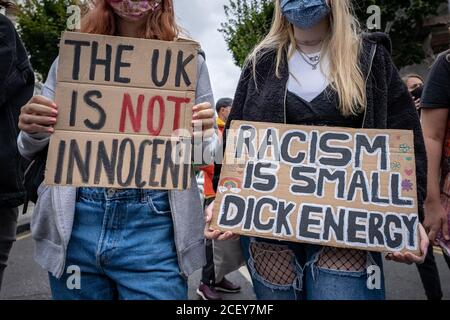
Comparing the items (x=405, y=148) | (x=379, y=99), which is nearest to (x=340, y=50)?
(x=379, y=99)

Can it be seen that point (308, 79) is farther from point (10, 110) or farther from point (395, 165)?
point (10, 110)

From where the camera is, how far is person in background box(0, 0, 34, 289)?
1.91 m

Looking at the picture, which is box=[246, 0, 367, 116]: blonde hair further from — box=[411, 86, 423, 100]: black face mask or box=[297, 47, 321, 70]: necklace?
box=[411, 86, 423, 100]: black face mask

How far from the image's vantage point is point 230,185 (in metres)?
1.56

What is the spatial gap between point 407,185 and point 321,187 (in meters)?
0.29

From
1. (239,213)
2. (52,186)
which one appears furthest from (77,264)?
(239,213)

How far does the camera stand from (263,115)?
5.44 ft

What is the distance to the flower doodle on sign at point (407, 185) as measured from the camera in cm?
148

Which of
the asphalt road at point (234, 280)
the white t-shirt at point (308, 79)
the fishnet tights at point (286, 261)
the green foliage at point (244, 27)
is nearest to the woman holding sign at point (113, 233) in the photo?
the fishnet tights at point (286, 261)

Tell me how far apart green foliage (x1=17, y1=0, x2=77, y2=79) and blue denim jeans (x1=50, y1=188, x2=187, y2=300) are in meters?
12.2

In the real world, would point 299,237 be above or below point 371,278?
above

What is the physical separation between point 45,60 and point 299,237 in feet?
42.4

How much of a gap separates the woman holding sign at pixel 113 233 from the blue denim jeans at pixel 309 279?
27 cm
